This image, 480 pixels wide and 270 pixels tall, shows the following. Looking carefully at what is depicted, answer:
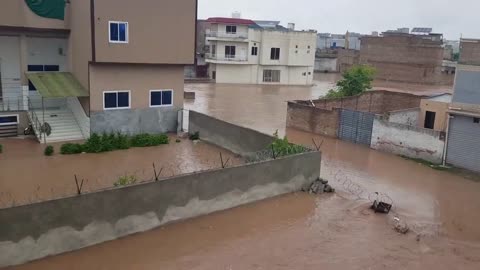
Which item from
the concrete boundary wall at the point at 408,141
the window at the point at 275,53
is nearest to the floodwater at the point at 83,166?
the concrete boundary wall at the point at 408,141

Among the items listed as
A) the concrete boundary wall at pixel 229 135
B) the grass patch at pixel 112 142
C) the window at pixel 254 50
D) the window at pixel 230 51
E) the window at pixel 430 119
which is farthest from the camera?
the window at pixel 254 50

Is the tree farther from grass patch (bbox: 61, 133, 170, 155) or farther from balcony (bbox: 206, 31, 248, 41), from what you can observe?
balcony (bbox: 206, 31, 248, 41)

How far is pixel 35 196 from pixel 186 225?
4.86 m

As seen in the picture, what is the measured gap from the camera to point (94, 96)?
19.7m

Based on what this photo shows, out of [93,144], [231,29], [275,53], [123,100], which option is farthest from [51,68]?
[275,53]

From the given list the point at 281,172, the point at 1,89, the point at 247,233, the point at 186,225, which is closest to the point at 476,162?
the point at 281,172

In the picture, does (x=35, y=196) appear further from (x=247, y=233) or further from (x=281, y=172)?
(x=281, y=172)

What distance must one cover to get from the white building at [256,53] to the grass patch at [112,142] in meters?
28.9

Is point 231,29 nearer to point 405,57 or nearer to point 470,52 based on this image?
point 405,57

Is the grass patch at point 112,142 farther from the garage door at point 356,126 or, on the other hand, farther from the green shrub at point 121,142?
the garage door at point 356,126

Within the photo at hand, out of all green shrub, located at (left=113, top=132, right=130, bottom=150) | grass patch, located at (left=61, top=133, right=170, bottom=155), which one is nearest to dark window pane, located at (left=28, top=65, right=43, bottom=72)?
grass patch, located at (left=61, top=133, right=170, bottom=155)

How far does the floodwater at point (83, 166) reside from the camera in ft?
46.3

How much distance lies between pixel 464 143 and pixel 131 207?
13471mm

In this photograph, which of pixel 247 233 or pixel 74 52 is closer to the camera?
pixel 247 233
